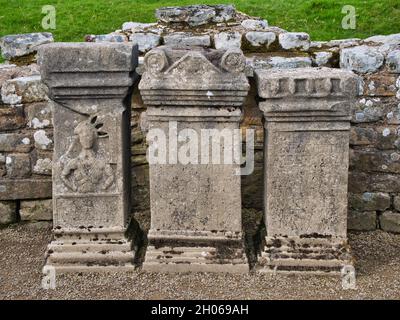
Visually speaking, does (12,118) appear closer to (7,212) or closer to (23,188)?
(23,188)

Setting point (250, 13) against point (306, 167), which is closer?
point (306, 167)

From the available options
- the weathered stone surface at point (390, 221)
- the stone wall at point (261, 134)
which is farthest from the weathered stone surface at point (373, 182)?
the weathered stone surface at point (390, 221)

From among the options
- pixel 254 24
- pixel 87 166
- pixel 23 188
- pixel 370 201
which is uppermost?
pixel 254 24

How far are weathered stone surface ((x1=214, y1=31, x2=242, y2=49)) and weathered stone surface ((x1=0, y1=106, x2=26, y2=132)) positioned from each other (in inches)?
70.0

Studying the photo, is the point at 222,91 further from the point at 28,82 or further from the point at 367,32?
the point at 367,32

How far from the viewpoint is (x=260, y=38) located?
5293 millimetres

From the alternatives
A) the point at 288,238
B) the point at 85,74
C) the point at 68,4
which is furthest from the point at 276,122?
the point at 68,4

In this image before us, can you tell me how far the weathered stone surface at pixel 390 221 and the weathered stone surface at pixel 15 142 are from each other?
292 cm

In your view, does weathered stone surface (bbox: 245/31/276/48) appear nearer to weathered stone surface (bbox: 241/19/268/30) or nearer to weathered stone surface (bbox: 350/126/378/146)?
weathered stone surface (bbox: 241/19/268/30)

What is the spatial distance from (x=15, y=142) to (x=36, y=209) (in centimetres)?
58

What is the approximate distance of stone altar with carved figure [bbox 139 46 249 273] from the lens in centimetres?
376

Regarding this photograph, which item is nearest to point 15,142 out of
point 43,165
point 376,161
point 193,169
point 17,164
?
point 17,164

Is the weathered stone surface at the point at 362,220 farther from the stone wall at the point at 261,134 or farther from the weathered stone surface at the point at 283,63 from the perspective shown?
the weathered stone surface at the point at 283,63

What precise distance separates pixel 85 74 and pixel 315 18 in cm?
602
